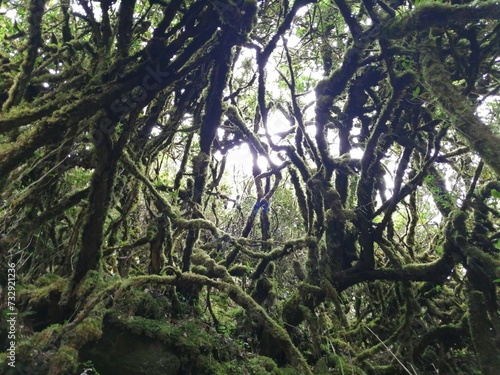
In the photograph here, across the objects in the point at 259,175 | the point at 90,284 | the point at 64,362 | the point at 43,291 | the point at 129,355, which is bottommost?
the point at 64,362

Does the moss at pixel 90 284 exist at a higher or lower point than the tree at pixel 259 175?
lower

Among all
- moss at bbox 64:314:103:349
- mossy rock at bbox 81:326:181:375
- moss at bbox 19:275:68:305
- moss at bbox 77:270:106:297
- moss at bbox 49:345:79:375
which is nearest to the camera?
moss at bbox 49:345:79:375

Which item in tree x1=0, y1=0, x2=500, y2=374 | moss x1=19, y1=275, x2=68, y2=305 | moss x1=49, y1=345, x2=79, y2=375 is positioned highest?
tree x1=0, y1=0, x2=500, y2=374

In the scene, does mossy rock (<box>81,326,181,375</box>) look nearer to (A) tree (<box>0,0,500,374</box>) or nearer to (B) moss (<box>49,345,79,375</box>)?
(A) tree (<box>0,0,500,374</box>)

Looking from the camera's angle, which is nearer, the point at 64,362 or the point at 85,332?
the point at 64,362

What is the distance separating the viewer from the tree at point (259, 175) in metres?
3.13

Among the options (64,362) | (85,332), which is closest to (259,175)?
(85,332)

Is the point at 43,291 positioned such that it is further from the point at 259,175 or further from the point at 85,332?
the point at 259,175

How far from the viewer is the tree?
313 cm

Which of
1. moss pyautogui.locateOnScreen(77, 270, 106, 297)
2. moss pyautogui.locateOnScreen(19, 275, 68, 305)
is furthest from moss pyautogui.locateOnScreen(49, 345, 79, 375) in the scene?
moss pyautogui.locateOnScreen(19, 275, 68, 305)

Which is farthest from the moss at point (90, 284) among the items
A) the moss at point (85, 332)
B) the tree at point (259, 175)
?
the moss at point (85, 332)

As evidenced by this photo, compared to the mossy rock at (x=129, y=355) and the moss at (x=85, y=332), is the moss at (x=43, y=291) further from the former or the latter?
the moss at (x=85, y=332)

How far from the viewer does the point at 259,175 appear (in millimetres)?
5875

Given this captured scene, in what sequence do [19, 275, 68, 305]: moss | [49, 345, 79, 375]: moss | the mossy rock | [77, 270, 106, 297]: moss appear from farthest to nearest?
[19, 275, 68, 305]: moss, [77, 270, 106, 297]: moss, the mossy rock, [49, 345, 79, 375]: moss
